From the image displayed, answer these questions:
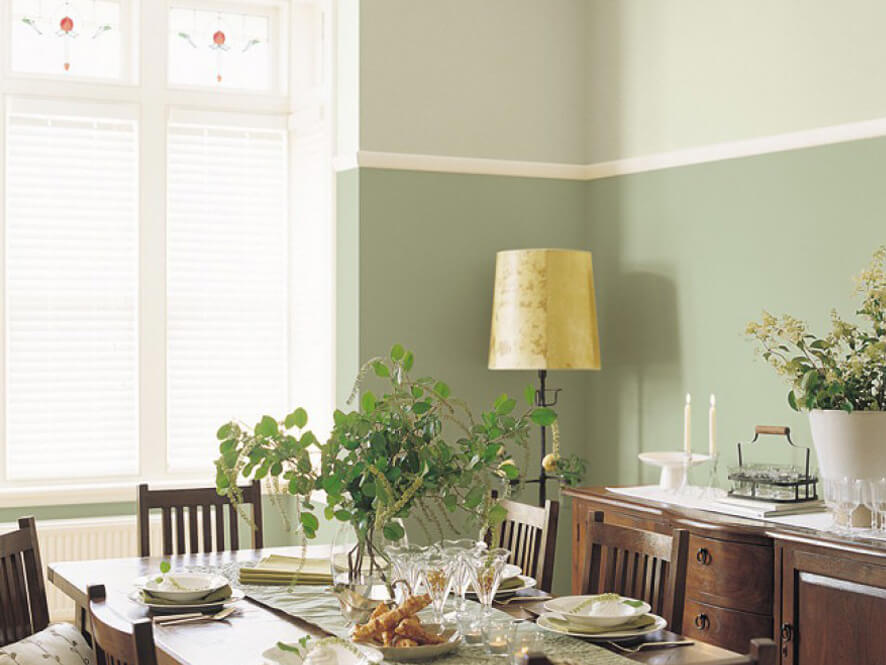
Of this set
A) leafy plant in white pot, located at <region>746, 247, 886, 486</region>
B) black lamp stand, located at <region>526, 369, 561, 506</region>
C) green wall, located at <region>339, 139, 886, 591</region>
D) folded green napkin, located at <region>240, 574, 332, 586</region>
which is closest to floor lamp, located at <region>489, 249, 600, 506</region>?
black lamp stand, located at <region>526, 369, 561, 506</region>

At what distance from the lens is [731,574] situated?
359cm

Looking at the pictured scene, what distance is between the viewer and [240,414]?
18.6 ft

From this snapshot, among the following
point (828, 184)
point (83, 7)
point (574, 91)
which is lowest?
point (828, 184)

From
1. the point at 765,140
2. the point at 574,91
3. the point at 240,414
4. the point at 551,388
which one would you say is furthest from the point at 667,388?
the point at 240,414

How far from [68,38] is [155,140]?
1.92 feet

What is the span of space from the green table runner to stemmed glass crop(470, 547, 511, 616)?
0.11m

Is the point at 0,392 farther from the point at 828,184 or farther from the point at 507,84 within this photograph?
the point at 828,184

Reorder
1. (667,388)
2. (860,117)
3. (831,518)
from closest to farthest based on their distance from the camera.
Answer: (831,518), (860,117), (667,388)

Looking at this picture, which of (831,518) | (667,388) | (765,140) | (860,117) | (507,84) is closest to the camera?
(831,518)

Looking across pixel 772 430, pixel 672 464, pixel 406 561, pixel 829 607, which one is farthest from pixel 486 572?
pixel 672 464

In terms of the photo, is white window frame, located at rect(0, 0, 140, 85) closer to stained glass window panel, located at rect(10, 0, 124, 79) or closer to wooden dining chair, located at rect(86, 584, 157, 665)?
stained glass window panel, located at rect(10, 0, 124, 79)

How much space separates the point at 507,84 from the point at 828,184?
5.24 ft

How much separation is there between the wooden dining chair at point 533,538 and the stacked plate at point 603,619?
502mm

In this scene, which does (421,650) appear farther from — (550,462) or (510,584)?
(550,462)
